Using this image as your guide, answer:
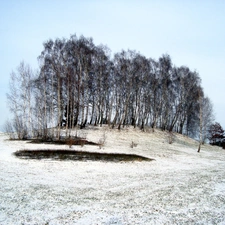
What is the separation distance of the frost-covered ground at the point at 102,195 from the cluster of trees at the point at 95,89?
41.6 feet

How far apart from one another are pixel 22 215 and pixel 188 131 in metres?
50.2

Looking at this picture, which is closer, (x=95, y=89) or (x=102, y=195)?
(x=102, y=195)

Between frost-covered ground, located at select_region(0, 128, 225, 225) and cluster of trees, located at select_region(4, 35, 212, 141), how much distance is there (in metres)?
12.7

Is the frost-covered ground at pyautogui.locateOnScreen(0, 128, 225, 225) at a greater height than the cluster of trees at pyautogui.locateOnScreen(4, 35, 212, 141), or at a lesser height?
lesser

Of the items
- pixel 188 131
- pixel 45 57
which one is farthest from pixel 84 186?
pixel 188 131

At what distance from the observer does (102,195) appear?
8.62 meters

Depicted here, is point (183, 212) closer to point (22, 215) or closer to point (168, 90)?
point (22, 215)

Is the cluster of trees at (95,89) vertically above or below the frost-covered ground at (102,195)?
above

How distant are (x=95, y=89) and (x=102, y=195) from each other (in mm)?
26295

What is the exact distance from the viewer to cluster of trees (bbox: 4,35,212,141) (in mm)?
26094

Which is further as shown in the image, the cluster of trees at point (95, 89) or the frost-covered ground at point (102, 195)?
the cluster of trees at point (95, 89)

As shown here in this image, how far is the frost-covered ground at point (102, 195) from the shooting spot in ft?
21.3

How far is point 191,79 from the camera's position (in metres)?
39.3

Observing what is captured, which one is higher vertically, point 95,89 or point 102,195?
point 95,89
